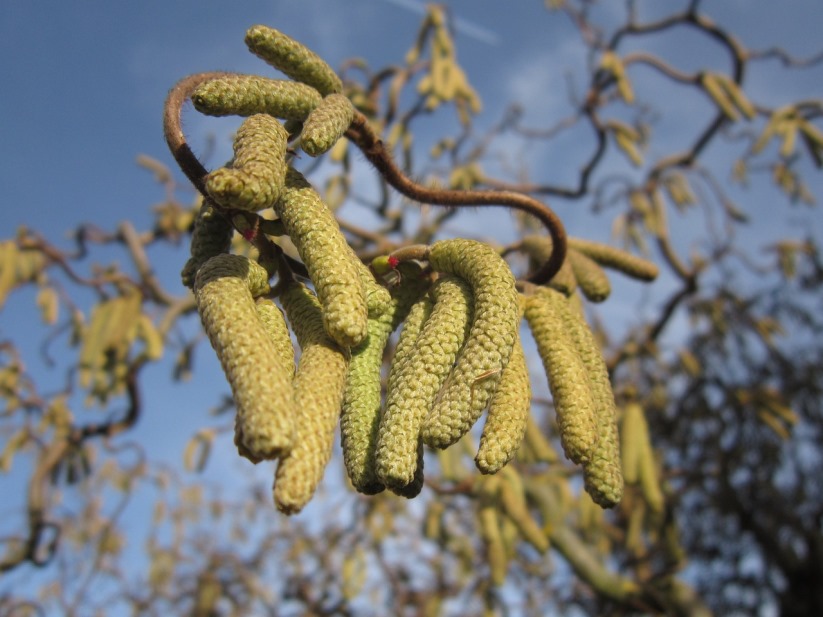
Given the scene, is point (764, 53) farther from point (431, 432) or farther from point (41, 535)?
point (41, 535)

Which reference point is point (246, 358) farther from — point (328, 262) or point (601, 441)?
point (601, 441)

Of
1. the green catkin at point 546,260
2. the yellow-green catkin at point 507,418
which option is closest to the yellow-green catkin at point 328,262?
the yellow-green catkin at point 507,418

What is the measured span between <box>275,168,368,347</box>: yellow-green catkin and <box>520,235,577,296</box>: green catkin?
0.61 meters

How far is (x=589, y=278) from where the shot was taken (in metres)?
1.68

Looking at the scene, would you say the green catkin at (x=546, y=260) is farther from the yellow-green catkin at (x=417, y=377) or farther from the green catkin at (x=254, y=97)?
the green catkin at (x=254, y=97)

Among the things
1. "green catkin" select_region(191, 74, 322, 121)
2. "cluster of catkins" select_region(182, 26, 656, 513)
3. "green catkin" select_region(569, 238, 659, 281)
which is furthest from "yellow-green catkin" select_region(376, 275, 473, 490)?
"green catkin" select_region(569, 238, 659, 281)

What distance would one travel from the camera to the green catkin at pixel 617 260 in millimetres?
1835

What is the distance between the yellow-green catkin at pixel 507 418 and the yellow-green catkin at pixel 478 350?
0.05 metres

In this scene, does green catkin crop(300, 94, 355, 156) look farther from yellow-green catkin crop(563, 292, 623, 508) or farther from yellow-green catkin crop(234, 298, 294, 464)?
yellow-green catkin crop(563, 292, 623, 508)

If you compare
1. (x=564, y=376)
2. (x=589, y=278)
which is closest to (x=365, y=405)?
(x=564, y=376)

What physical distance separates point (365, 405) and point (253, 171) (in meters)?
0.39

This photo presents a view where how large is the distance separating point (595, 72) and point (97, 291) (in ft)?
12.5

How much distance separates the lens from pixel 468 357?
1085 millimetres

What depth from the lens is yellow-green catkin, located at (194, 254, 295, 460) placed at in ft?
2.82
